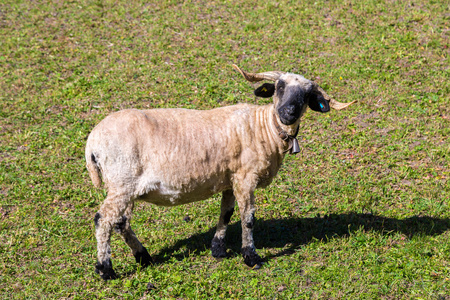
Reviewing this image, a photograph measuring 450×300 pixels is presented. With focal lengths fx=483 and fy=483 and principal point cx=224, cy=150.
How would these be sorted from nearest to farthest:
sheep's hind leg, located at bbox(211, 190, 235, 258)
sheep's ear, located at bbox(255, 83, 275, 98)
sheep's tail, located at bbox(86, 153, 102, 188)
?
sheep's tail, located at bbox(86, 153, 102, 188)
sheep's ear, located at bbox(255, 83, 275, 98)
sheep's hind leg, located at bbox(211, 190, 235, 258)

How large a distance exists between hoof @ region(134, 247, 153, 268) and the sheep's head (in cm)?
269

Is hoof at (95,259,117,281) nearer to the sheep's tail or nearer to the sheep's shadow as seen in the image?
the sheep's shadow

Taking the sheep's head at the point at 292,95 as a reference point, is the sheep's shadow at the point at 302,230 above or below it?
below

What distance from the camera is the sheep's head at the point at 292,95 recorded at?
6.49 meters

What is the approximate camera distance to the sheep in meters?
6.24

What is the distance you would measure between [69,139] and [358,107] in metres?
6.40

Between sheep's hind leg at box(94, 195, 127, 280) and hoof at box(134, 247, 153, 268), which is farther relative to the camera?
hoof at box(134, 247, 153, 268)

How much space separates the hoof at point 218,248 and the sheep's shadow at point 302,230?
16cm

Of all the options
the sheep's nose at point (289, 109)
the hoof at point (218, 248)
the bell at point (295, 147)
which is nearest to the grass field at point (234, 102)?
the hoof at point (218, 248)

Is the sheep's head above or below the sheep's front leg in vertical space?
above

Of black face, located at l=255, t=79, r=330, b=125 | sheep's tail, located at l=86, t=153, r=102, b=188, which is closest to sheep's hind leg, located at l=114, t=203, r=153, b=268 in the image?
sheep's tail, located at l=86, t=153, r=102, b=188

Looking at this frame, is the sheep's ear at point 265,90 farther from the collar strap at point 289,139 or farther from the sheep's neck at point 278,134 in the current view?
the collar strap at point 289,139

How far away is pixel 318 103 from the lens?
22.6 ft

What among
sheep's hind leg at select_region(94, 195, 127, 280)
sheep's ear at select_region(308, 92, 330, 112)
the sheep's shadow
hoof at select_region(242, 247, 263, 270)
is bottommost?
the sheep's shadow
